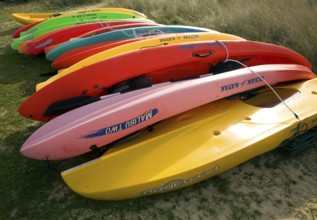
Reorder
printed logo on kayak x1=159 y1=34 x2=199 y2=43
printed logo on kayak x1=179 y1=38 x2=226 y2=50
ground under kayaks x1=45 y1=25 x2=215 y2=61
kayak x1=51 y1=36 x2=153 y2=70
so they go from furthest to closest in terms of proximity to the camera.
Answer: ground under kayaks x1=45 y1=25 x2=215 y2=61
kayak x1=51 y1=36 x2=153 y2=70
printed logo on kayak x1=159 y1=34 x2=199 y2=43
printed logo on kayak x1=179 y1=38 x2=226 y2=50

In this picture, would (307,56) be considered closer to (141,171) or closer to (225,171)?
(225,171)

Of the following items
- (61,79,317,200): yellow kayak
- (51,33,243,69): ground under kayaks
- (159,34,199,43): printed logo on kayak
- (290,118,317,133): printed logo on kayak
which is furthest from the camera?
(159,34,199,43): printed logo on kayak

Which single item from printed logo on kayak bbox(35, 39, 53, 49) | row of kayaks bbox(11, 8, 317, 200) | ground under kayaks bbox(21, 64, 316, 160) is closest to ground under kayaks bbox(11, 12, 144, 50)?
printed logo on kayak bbox(35, 39, 53, 49)

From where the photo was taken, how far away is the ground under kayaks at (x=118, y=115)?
8.38 ft

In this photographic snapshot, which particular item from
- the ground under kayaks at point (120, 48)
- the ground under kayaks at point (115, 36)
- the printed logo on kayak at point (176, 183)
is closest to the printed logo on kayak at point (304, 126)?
the printed logo on kayak at point (176, 183)

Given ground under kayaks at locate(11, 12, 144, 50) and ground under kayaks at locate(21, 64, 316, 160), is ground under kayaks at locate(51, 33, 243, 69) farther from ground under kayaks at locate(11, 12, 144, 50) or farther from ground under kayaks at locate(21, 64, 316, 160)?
ground under kayaks at locate(11, 12, 144, 50)

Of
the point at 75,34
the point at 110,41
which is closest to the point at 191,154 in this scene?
the point at 110,41

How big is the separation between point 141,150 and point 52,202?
2.76ft

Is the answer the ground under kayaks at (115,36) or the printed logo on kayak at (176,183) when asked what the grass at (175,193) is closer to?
the printed logo on kayak at (176,183)

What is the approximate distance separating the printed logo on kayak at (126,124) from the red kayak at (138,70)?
0.62 meters

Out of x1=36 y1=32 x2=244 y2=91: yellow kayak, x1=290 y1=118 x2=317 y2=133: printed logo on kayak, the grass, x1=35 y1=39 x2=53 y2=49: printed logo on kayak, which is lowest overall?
the grass

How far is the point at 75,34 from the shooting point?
5.63 meters

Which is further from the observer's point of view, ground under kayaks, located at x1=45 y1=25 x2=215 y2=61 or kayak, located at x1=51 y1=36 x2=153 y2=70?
ground under kayaks, located at x1=45 y1=25 x2=215 y2=61

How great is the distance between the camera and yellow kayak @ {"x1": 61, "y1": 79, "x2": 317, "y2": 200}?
238cm
